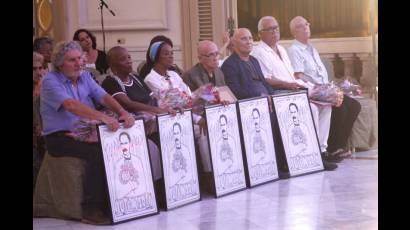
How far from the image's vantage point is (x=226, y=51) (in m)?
6.34

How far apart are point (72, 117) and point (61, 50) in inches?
17.1

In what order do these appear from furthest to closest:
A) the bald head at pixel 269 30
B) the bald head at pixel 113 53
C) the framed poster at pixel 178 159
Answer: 1. the bald head at pixel 269 30
2. the framed poster at pixel 178 159
3. the bald head at pixel 113 53

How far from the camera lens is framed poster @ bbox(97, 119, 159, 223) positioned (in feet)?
17.7

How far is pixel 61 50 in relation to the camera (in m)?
5.42

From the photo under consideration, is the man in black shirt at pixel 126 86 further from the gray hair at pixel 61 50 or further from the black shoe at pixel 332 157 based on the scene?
the black shoe at pixel 332 157

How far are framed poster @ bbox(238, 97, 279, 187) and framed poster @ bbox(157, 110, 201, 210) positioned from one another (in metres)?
0.56

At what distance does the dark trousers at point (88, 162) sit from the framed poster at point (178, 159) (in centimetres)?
50

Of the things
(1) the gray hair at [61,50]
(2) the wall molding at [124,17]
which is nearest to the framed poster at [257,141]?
(2) the wall molding at [124,17]

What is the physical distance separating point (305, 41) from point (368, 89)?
0.72m

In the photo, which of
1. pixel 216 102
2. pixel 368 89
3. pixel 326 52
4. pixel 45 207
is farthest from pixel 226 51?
pixel 45 207

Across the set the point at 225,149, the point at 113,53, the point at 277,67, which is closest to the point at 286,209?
the point at 225,149

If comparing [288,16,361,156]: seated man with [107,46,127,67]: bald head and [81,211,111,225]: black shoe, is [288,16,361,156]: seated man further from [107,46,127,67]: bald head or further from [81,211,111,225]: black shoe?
[81,211,111,225]: black shoe

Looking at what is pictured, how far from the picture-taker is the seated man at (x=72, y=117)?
5410 mm
